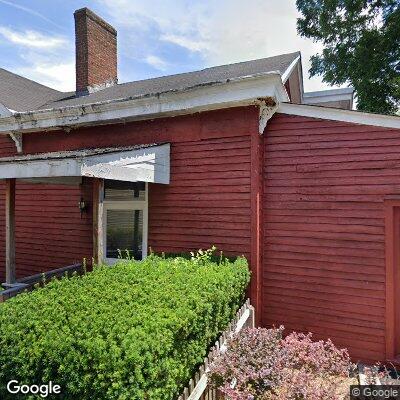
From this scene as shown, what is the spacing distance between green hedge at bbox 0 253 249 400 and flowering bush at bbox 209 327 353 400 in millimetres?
374

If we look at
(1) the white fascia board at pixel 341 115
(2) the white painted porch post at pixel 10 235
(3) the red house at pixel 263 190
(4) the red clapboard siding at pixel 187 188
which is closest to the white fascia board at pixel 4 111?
(4) the red clapboard siding at pixel 187 188

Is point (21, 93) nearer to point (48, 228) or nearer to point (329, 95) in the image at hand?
point (48, 228)

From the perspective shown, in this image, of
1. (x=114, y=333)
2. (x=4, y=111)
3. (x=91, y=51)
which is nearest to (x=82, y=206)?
(x=4, y=111)

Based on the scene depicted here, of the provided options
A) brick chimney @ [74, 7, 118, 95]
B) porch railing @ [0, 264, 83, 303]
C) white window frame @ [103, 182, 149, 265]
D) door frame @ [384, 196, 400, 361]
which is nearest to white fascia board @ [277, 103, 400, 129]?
door frame @ [384, 196, 400, 361]

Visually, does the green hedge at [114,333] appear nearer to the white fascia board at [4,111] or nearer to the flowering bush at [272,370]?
the flowering bush at [272,370]

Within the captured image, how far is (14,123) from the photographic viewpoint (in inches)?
323

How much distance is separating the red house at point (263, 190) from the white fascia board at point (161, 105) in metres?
0.02

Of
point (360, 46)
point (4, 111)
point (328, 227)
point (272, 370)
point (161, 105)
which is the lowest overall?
point (272, 370)

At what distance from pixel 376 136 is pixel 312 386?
389cm

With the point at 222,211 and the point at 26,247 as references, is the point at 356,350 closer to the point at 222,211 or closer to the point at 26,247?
the point at 222,211

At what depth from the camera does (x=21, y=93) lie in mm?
11570

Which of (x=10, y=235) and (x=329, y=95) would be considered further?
(x=329, y=95)

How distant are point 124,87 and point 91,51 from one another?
1.67m

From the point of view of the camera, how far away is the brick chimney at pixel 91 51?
1092cm
